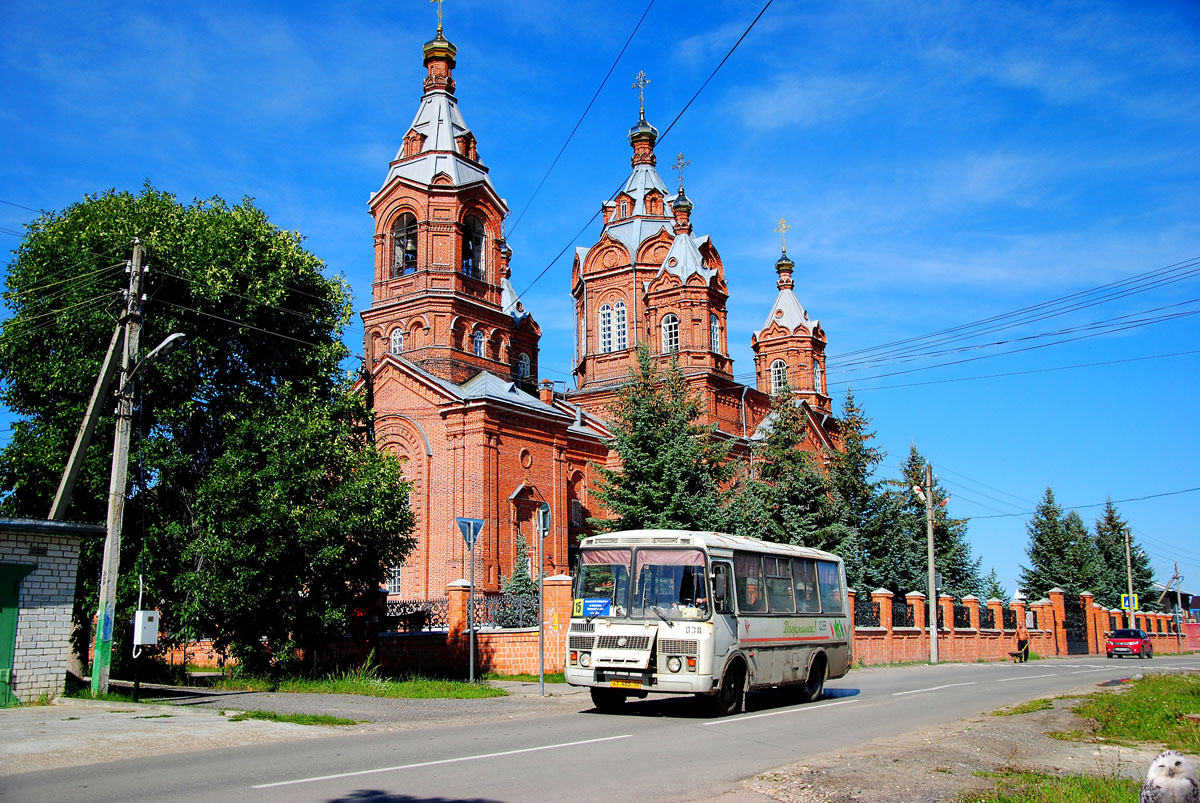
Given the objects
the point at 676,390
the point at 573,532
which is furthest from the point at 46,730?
the point at 573,532

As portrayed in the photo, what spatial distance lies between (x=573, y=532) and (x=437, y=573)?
7041 millimetres

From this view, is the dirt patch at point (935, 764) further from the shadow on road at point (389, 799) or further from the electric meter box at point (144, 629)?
the electric meter box at point (144, 629)

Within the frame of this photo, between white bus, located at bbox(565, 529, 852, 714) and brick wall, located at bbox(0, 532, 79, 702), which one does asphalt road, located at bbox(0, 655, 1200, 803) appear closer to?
white bus, located at bbox(565, 529, 852, 714)

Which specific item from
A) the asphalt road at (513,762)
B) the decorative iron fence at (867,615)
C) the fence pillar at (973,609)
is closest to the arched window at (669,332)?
the fence pillar at (973,609)

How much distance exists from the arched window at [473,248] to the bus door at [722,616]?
26.1m

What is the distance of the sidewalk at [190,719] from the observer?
9.67 m

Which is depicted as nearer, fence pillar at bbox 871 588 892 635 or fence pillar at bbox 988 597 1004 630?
fence pillar at bbox 871 588 892 635

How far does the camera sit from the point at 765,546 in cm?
1545

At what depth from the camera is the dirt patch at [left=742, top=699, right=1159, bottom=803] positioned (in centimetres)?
769

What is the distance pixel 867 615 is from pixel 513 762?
23505mm

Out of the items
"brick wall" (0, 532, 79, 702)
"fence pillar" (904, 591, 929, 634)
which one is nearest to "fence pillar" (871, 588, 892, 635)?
"fence pillar" (904, 591, 929, 634)

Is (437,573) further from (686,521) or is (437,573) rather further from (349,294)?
(349,294)

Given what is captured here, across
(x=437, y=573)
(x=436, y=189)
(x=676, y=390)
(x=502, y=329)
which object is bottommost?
(x=437, y=573)

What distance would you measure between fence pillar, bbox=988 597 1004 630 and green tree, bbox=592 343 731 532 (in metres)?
15.5
